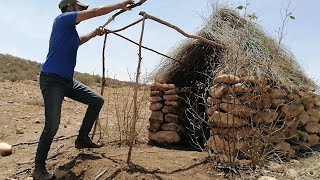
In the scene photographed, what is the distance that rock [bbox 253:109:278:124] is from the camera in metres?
4.90

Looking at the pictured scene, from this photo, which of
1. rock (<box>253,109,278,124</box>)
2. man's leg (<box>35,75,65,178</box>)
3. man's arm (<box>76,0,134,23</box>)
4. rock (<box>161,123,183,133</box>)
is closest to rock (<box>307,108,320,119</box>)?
rock (<box>253,109,278,124</box>)

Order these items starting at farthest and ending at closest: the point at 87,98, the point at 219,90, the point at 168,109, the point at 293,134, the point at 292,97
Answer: the point at 168,109 → the point at 293,134 → the point at 292,97 → the point at 219,90 → the point at 87,98

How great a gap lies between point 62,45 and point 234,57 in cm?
206

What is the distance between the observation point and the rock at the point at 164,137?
5711 mm

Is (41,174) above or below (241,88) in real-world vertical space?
below

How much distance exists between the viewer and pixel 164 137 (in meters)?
5.71

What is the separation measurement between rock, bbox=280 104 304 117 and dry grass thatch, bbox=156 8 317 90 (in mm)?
235

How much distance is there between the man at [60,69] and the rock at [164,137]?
1.33 m

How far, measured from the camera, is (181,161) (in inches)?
180

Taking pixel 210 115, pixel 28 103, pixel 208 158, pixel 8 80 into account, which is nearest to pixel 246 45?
pixel 210 115

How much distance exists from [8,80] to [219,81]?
11970mm

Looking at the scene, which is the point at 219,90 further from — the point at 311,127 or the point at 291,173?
the point at 311,127

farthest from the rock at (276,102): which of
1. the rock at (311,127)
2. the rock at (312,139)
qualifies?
the rock at (312,139)

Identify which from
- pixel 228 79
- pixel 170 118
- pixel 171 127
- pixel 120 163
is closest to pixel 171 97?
pixel 170 118
